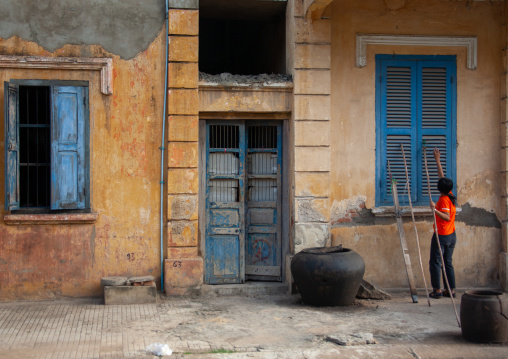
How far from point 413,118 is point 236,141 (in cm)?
258

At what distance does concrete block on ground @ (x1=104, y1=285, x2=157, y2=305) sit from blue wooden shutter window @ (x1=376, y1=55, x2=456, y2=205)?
→ 346 centimetres

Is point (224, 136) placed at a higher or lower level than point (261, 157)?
higher

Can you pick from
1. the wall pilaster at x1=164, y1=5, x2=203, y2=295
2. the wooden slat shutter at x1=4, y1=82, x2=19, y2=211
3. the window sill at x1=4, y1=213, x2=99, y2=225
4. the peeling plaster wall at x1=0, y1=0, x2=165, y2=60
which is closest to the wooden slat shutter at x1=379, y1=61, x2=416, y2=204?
the wall pilaster at x1=164, y1=5, x2=203, y2=295

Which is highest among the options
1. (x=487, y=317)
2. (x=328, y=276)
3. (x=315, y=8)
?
(x=315, y=8)

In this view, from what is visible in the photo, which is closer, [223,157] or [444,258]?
[444,258]

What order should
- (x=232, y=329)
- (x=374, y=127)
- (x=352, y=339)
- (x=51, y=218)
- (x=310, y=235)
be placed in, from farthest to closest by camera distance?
(x=374, y=127) → (x=310, y=235) → (x=51, y=218) → (x=232, y=329) → (x=352, y=339)

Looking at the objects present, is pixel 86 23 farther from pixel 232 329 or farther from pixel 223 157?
pixel 232 329

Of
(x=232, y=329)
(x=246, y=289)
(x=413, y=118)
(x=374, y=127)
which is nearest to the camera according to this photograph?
(x=232, y=329)

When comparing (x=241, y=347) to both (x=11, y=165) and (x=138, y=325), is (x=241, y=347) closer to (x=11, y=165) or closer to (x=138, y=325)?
(x=138, y=325)

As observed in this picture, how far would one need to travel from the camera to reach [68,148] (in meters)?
7.66

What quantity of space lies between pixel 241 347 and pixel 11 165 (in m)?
3.93

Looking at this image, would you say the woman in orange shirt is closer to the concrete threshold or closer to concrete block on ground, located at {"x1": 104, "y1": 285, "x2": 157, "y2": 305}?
the concrete threshold

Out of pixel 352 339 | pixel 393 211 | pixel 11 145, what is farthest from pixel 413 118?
pixel 11 145

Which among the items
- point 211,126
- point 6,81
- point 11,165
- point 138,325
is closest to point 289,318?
point 138,325
